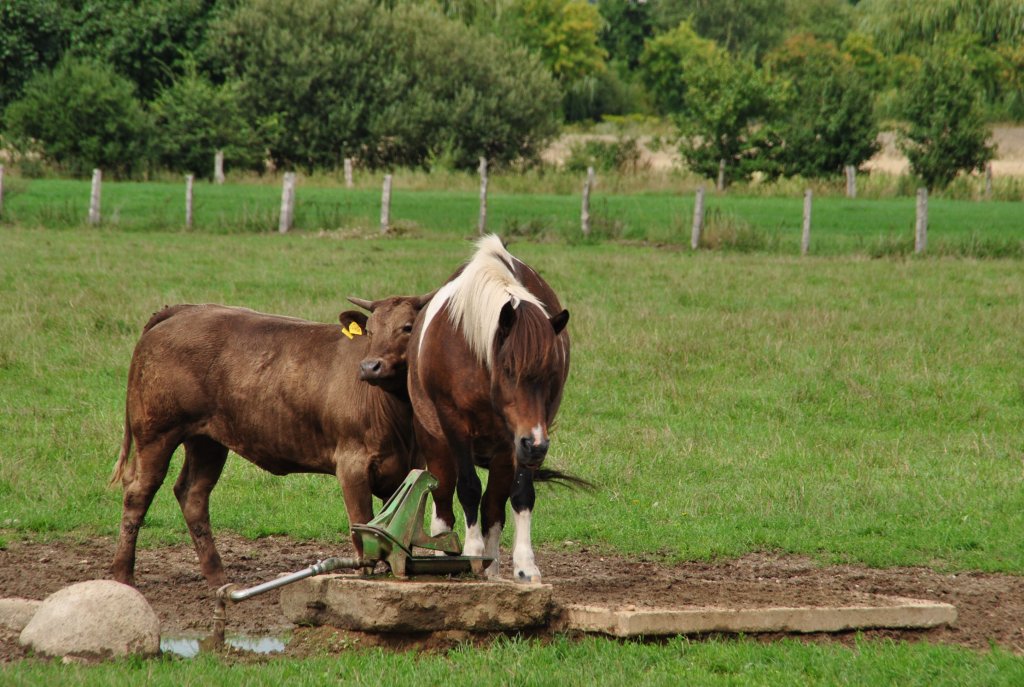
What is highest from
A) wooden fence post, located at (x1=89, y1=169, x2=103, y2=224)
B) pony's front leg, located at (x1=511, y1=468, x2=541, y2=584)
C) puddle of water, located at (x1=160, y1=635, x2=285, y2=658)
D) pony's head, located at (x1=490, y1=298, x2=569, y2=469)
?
wooden fence post, located at (x1=89, y1=169, x2=103, y2=224)

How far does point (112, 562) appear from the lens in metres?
8.30

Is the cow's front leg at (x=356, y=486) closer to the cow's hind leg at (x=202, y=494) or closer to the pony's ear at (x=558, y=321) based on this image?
the cow's hind leg at (x=202, y=494)

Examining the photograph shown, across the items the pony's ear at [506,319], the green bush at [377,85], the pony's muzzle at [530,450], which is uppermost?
the green bush at [377,85]

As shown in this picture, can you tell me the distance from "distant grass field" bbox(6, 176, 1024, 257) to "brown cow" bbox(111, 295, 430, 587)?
20331 millimetres

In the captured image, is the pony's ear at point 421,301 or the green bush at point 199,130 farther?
the green bush at point 199,130

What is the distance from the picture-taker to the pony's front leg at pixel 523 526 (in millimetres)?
7047

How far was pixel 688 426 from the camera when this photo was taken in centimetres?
1236

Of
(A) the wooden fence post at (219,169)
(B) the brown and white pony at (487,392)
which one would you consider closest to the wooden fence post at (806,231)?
(B) the brown and white pony at (487,392)

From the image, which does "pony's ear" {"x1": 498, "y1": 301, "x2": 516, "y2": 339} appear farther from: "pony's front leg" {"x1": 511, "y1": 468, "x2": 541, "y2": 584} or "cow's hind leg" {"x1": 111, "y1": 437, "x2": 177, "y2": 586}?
"cow's hind leg" {"x1": 111, "y1": 437, "x2": 177, "y2": 586}

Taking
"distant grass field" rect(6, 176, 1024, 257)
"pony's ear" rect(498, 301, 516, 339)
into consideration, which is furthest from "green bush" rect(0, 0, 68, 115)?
"pony's ear" rect(498, 301, 516, 339)

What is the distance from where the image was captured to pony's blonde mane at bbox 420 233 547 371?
6.84m

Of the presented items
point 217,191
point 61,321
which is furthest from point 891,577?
point 217,191

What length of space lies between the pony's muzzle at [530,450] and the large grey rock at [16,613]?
268 centimetres

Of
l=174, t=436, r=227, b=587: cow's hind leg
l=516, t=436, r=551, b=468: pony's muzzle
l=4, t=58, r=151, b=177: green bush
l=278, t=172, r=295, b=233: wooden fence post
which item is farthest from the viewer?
l=4, t=58, r=151, b=177: green bush
